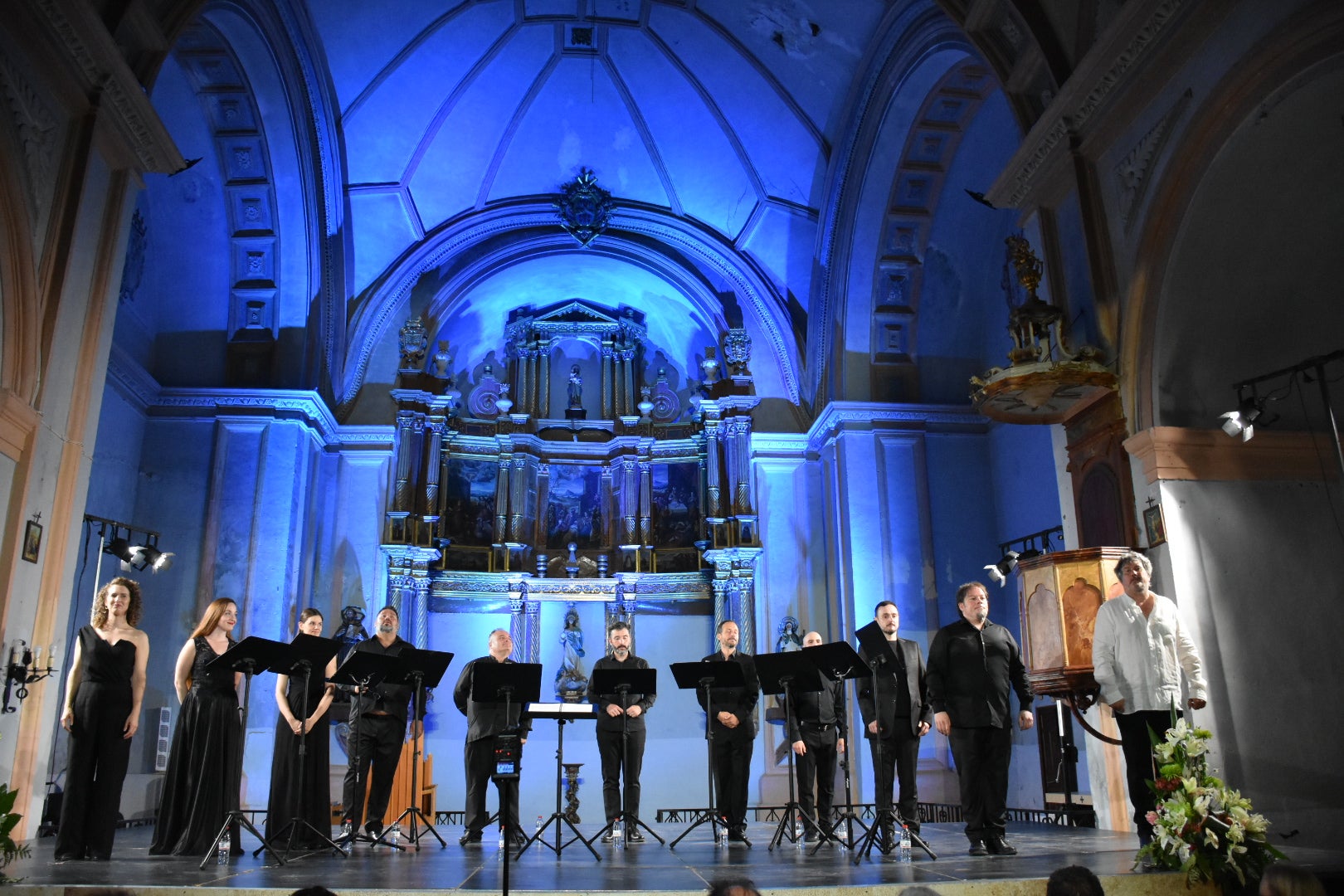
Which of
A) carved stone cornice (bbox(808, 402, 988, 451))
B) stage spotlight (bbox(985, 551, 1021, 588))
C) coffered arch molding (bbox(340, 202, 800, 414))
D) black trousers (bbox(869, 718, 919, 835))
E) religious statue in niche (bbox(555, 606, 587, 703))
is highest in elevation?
coffered arch molding (bbox(340, 202, 800, 414))

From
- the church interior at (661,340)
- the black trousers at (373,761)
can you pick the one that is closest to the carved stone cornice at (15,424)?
the church interior at (661,340)

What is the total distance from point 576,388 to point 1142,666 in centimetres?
1104

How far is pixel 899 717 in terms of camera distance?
6789mm

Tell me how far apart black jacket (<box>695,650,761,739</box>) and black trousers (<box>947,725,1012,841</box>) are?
1.92m

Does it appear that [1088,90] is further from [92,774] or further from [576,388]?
[576,388]

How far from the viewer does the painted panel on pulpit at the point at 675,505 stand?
15.3 meters

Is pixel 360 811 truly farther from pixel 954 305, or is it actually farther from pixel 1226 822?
pixel 954 305

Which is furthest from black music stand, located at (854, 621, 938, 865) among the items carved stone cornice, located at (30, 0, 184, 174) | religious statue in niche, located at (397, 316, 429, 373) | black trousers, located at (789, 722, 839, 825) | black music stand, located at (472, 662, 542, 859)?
religious statue in niche, located at (397, 316, 429, 373)

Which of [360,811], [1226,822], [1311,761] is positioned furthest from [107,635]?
[1311,761]

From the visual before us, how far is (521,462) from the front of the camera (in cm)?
1509

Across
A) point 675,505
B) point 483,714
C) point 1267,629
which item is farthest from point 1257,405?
point 675,505

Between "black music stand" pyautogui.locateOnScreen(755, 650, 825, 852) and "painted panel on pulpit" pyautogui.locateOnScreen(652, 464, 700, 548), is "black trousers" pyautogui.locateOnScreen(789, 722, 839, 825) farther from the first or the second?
"painted panel on pulpit" pyautogui.locateOnScreen(652, 464, 700, 548)

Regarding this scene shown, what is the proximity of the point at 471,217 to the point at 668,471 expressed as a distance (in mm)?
4760

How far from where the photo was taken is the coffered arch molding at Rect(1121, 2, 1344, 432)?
6.14m
